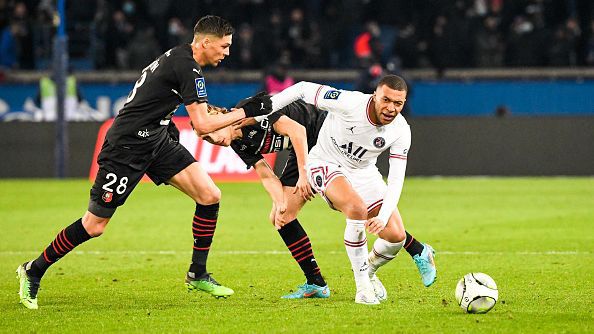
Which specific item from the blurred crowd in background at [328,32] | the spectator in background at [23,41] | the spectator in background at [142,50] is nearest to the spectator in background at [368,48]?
the blurred crowd in background at [328,32]

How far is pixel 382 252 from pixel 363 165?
685 mm

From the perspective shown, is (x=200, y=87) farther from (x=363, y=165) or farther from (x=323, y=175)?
(x=363, y=165)

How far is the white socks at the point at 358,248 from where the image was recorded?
791 centimetres

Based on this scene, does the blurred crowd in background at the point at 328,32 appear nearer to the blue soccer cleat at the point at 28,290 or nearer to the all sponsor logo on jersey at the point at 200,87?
the all sponsor logo on jersey at the point at 200,87

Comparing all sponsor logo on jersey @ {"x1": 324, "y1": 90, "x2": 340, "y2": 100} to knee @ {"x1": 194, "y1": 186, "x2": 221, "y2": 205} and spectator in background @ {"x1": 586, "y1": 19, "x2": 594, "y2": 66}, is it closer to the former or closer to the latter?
knee @ {"x1": 194, "y1": 186, "x2": 221, "y2": 205}

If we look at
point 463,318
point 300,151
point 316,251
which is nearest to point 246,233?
point 316,251

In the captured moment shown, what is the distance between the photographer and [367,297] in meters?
7.84

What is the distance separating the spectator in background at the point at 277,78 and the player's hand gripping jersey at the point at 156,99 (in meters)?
13.4

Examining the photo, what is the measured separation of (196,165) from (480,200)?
8.73m

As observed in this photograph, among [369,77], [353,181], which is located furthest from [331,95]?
[369,77]

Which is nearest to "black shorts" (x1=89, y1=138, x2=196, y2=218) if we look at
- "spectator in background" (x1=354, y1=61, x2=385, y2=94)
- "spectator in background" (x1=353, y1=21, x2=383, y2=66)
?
"spectator in background" (x1=354, y1=61, x2=385, y2=94)

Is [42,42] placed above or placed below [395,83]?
below

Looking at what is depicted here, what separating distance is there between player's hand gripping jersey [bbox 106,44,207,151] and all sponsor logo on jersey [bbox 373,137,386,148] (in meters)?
1.31

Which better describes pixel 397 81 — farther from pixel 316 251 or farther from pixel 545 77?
pixel 545 77
